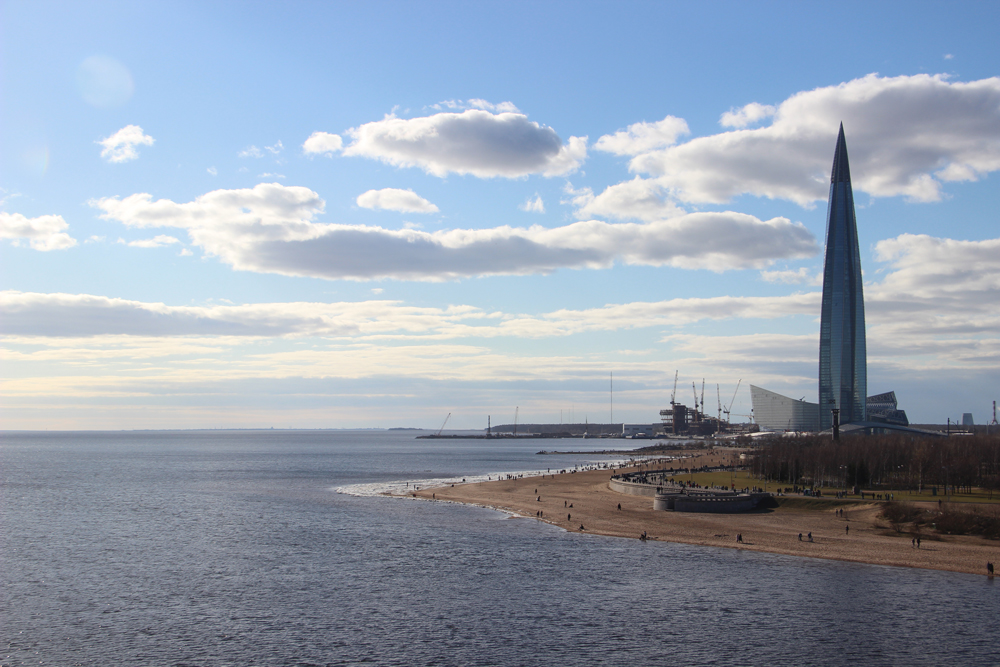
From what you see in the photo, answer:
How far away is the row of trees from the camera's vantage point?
10881 cm

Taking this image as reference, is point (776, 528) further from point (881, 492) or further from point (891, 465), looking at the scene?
point (891, 465)

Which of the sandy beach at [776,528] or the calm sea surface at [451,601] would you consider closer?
the calm sea surface at [451,601]

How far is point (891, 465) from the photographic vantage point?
120375 mm

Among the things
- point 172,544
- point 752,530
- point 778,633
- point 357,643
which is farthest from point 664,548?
point 172,544

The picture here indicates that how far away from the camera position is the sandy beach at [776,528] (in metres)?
69.3

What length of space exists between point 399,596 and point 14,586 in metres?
31.5

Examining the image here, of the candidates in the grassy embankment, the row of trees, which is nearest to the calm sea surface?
the grassy embankment

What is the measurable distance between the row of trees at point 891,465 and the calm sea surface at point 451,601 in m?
53.9

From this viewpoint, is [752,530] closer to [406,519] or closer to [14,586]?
[406,519]

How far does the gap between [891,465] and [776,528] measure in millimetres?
48596

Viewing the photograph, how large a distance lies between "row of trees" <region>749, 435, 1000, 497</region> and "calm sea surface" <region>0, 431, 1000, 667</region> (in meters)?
53.9

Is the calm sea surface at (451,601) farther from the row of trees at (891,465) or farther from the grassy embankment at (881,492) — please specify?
the row of trees at (891,465)

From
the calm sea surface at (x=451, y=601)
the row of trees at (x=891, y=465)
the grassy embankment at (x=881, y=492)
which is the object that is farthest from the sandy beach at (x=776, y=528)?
the row of trees at (x=891, y=465)

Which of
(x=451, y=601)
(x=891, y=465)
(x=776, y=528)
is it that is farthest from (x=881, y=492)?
(x=451, y=601)
